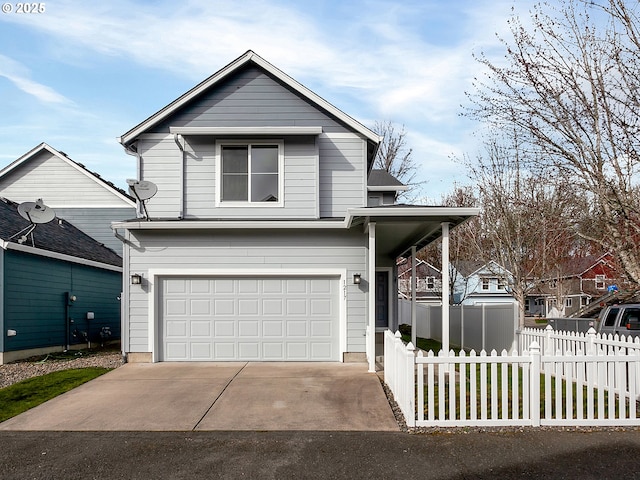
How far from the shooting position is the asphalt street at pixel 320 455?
5.38 m

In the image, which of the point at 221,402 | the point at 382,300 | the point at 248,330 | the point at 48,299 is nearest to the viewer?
the point at 221,402

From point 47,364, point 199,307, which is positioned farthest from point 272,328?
point 47,364

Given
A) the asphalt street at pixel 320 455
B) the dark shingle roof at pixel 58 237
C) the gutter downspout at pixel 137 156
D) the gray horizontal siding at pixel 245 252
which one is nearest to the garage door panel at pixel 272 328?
the gray horizontal siding at pixel 245 252

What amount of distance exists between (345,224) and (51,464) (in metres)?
7.56

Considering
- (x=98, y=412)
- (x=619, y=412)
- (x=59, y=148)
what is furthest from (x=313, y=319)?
(x=59, y=148)

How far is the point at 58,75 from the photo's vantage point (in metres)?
11.4

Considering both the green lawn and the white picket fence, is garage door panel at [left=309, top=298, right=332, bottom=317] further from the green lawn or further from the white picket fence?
the white picket fence

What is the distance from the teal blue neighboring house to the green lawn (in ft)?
7.69

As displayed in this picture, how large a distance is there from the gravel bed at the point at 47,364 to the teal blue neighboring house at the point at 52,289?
420 mm

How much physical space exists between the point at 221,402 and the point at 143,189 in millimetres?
5538

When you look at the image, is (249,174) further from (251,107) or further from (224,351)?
(224,351)

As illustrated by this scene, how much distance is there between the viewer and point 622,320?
37.8ft

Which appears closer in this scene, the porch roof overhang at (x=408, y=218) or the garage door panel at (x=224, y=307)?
the porch roof overhang at (x=408, y=218)

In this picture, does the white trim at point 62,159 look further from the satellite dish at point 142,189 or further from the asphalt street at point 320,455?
the asphalt street at point 320,455
